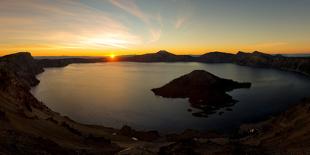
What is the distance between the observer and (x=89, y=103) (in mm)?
103375

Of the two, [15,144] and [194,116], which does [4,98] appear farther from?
[194,116]

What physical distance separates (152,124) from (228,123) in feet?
68.5

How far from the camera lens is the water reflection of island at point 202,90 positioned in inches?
3957

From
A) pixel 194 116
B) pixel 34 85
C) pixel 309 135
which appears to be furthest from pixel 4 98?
pixel 34 85

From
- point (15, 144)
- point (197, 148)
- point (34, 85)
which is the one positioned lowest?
point (34, 85)

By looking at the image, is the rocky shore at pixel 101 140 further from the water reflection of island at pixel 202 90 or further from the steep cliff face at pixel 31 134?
the water reflection of island at pixel 202 90

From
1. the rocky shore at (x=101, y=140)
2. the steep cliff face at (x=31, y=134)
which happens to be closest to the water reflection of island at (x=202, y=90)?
the rocky shore at (x=101, y=140)

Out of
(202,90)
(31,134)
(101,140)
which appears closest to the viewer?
(31,134)

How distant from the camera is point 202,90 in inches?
4852

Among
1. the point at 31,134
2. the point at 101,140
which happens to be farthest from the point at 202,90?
the point at 31,134

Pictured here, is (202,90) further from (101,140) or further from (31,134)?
(31,134)

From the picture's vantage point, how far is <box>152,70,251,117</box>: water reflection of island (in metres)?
100

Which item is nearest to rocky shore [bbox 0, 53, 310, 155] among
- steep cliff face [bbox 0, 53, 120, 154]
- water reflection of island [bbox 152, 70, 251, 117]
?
steep cliff face [bbox 0, 53, 120, 154]

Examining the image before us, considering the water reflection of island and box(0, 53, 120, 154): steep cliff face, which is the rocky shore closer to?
box(0, 53, 120, 154): steep cliff face
